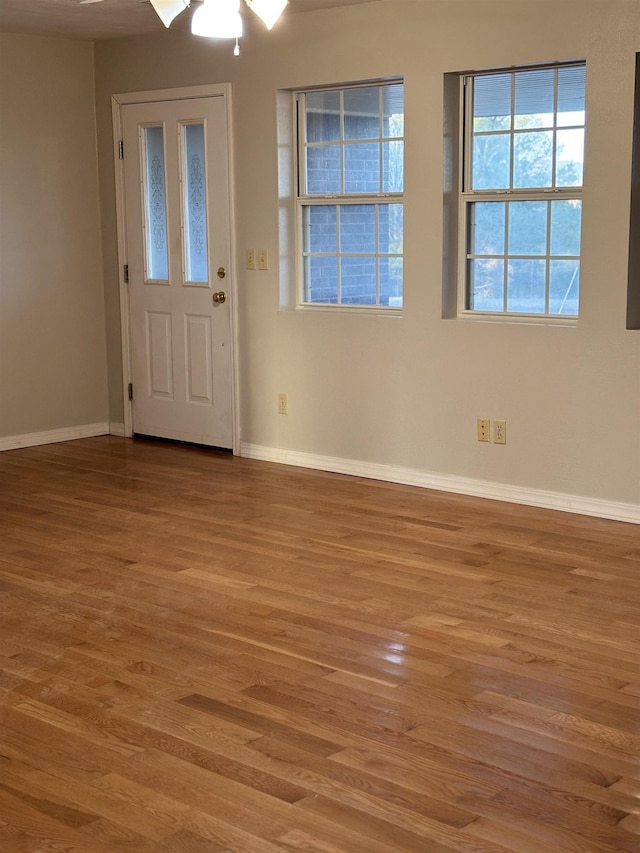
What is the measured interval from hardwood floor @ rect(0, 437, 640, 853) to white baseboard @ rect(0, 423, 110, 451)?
4.52ft

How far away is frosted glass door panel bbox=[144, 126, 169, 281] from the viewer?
6527 mm

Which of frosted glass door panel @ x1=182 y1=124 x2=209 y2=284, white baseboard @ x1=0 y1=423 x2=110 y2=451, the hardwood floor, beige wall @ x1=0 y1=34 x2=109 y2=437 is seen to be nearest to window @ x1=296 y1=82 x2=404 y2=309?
frosted glass door panel @ x1=182 y1=124 x2=209 y2=284

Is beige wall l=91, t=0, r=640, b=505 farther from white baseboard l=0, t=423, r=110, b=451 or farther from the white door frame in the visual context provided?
white baseboard l=0, t=423, r=110, b=451

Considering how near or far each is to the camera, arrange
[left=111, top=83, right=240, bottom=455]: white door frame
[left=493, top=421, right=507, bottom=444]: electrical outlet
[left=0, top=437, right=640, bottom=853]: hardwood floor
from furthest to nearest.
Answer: [left=111, top=83, right=240, bottom=455]: white door frame → [left=493, top=421, right=507, bottom=444]: electrical outlet → [left=0, top=437, right=640, bottom=853]: hardwood floor

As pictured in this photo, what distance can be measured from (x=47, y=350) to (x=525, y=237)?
10.8 feet

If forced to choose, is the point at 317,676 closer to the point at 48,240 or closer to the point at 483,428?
the point at 483,428

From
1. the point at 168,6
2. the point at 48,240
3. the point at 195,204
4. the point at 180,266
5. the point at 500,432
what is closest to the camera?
the point at 168,6

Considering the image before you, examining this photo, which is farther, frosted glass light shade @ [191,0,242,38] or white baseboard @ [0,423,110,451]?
white baseboard @ [0,423,110,451]

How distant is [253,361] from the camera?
625 cm

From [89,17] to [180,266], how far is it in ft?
4.96

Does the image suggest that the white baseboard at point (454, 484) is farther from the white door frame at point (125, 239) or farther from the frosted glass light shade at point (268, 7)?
the frosted glass light shade at point (268, 7)

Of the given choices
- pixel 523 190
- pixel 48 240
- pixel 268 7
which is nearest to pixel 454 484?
pixel 523 190

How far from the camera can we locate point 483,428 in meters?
5.29

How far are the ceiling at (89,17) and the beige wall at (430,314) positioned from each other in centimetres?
16
